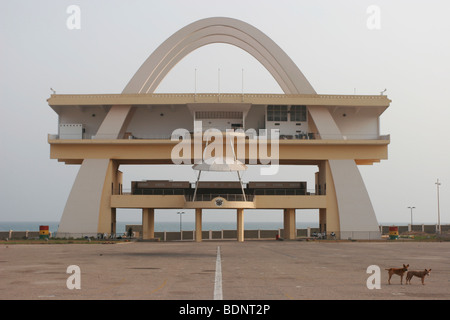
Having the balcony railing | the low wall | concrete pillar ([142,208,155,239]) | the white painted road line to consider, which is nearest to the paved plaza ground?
the white painted road line

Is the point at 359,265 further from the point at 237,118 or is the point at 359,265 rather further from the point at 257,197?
the point at 237,118

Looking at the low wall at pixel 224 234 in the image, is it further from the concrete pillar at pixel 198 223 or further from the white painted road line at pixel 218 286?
the white painted road line at pixel 218 286

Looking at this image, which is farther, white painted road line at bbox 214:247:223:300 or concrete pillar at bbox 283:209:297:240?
concrete pillar at bbox 283:209:297:240

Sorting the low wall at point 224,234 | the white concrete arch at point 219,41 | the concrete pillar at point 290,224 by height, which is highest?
the white concrete arch at point 219,41

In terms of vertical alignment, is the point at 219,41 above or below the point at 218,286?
above

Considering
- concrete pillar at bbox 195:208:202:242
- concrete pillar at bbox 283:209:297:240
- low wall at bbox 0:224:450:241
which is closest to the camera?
low wall at bbox 0:224:450:241

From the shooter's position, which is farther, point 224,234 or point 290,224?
point 224,234

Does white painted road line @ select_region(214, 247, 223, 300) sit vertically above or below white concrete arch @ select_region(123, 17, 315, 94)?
below

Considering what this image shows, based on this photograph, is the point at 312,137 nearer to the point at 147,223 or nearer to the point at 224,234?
the point at 224,234

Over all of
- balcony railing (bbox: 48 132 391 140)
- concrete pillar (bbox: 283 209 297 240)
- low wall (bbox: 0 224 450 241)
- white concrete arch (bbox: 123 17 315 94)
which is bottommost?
low wall (bbox: 0 224 450 241)

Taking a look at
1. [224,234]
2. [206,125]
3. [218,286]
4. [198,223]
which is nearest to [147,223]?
[198,223]

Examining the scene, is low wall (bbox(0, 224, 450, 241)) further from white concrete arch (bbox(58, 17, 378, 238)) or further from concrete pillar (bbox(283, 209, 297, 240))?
concrete pillar (bbox(283, 209, 297, 240))

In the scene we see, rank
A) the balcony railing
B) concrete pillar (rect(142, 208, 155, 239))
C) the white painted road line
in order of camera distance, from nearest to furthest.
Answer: the white painted road line
the balcony railing
concrete pillar (rect(142, 208, 155, 239))

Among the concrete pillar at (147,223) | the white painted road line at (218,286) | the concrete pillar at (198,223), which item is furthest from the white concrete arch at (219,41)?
the white painted road line at (218,286)
